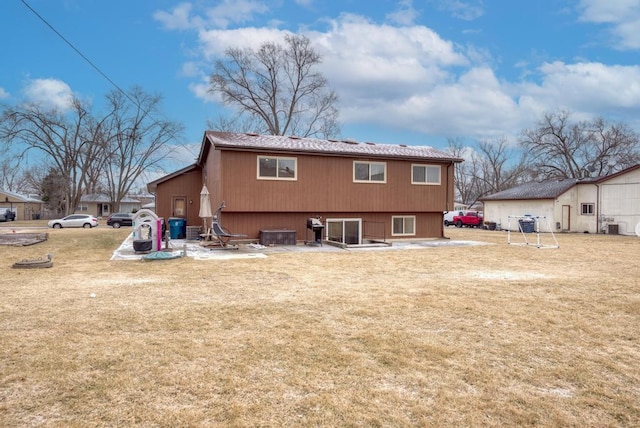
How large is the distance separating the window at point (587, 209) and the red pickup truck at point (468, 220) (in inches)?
311

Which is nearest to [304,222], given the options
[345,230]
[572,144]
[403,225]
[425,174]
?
[345,230]

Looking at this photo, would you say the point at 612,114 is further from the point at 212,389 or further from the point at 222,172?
the point at 212,389

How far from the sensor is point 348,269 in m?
9.95

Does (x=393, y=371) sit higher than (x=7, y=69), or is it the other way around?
(x=7, y=69)

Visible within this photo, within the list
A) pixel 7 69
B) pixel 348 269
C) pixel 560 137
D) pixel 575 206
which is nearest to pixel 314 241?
pixel 348 269

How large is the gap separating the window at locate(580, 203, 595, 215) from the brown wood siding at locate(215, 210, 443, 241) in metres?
14.1

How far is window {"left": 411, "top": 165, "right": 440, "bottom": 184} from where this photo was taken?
Answer: 18.5 metres

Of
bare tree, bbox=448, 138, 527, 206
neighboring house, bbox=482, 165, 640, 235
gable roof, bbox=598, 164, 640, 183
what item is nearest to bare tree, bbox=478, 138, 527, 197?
bare tree, bbox=448, 138, 527, 206

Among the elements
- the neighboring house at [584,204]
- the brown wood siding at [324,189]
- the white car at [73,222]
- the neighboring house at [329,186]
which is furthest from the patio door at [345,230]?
the white car at [73,222]

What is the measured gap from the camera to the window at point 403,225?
18484 mm

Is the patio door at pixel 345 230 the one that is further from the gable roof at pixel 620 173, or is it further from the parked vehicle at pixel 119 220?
the parked vehicle at pixel 119 220

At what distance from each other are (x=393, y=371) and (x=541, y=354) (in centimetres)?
170

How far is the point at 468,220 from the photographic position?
34.3 m

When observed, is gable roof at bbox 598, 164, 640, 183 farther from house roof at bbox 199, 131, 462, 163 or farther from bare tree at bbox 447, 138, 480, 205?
bare tree at bbox 447, 138, 480, 205
